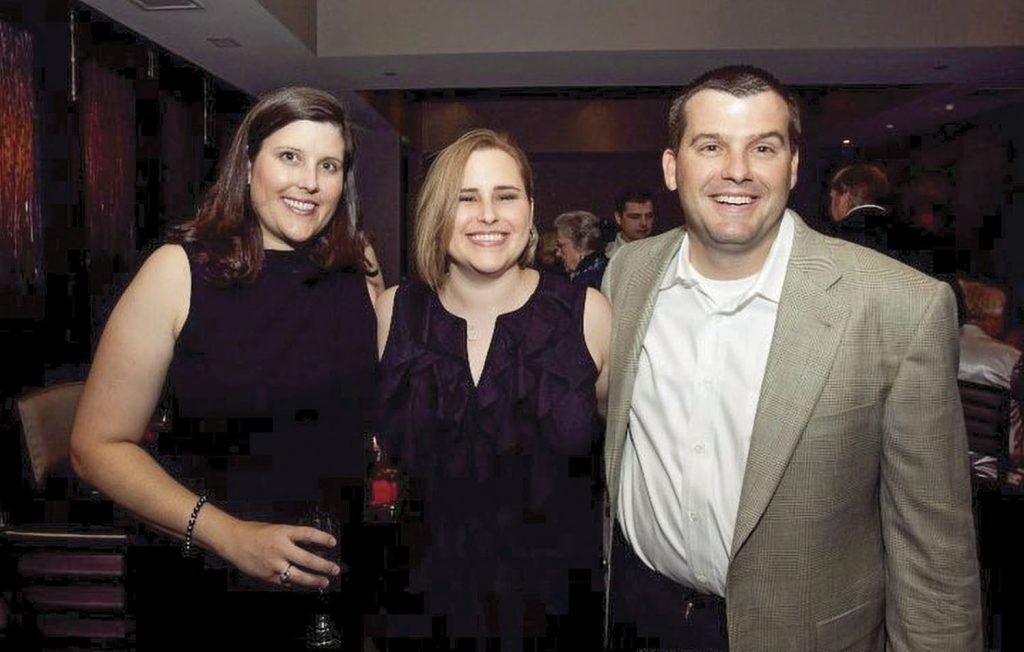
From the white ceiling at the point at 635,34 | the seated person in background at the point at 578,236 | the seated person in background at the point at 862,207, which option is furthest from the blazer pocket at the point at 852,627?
the white ceiling at the point at 635,34

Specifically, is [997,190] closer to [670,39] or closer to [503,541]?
[670,39]

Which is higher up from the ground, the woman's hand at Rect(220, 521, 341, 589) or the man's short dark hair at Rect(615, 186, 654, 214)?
the man's short dark hair at Rect(615, 186, 654, 214)

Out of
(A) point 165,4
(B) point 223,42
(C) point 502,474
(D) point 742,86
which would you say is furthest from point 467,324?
(B) point 223,42

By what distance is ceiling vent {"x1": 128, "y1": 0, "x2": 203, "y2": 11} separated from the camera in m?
4.47

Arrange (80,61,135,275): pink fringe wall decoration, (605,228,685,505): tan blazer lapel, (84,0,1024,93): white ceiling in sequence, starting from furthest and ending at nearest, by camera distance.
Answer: (84,0,1024,93): white ceiling
(80,61,135,275): pink fringe wall decoration
(605,228,685,505): tan blazer lapel

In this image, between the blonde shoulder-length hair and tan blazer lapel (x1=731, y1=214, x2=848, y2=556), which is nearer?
tan blazer lapel (x1=731, y1=214, x2=848, y2=556)

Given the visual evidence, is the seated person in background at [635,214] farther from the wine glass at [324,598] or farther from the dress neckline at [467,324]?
the wine glass at [324,598]

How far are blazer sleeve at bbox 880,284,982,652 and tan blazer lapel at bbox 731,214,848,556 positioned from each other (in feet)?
0.45

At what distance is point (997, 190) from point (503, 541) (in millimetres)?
8259

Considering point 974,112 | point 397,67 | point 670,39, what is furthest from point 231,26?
point 974,112

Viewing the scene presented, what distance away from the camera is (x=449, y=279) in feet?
6.42

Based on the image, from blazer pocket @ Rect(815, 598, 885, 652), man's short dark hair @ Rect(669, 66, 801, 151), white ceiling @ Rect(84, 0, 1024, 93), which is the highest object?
white ceiling @ Rect(84, 0, 1024, 93)

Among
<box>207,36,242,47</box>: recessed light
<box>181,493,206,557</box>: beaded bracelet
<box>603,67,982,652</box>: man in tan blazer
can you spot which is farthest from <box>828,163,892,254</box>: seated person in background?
<box>207,36,242,47</box>: recessed light

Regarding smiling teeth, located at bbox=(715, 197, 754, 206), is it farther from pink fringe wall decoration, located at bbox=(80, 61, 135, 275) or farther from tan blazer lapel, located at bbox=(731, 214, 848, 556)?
pink fringe wall decoration, located at bbox=(80, 61, 135, 275)
